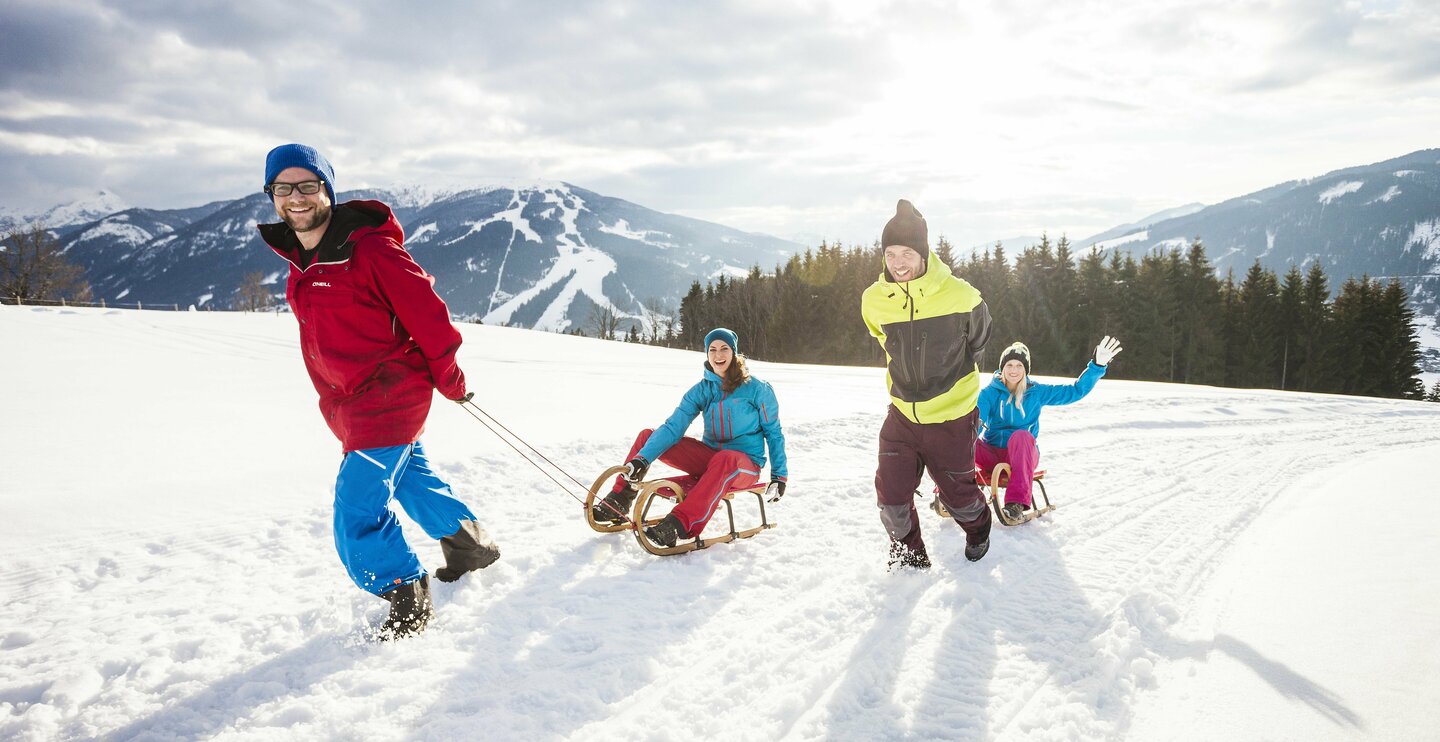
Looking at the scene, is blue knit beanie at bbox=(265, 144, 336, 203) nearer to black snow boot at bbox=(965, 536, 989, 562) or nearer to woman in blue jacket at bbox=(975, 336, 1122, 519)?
black snow boot at bbox=(965, 536, 989, 562)

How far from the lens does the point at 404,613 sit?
2.93 m

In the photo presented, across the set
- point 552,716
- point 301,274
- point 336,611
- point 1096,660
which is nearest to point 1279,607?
point 1096,660

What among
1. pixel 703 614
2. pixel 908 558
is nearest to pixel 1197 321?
pixel 908 558

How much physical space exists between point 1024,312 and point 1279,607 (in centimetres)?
4395

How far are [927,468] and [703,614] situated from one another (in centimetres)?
160

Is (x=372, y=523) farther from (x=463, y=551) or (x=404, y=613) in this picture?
(x=463, y=551)

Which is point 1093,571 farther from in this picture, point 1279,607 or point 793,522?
point 793,522

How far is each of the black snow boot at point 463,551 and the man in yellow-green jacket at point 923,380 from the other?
234 cm

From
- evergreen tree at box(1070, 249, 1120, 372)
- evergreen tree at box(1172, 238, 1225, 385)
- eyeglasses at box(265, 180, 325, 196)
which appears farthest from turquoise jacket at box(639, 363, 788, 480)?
evergreen tree at box(1172, 238, 1225, 385)

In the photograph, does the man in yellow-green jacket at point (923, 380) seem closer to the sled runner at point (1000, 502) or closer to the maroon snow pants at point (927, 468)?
the maroon snow pants at point (927, 468)

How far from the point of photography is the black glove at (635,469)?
4.38 m

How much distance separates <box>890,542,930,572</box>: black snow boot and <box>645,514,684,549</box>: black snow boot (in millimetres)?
1318

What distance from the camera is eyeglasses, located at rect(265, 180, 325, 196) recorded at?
2.66 meters

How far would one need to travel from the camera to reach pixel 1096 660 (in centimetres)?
283
